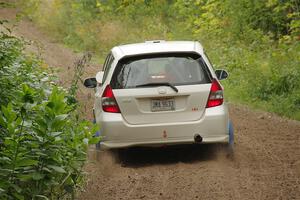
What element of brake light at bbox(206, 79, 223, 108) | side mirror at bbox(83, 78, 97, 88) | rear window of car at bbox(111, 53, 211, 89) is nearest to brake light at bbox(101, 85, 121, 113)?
rear window of car at bbox(111, 53, 211, 89)

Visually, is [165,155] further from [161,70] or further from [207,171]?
[207,171]

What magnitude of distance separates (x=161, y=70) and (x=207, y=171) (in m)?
1.53

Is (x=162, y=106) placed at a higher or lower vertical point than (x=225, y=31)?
higher

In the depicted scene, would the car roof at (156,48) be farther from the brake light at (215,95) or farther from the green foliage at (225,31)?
the green foliage at (225,31)

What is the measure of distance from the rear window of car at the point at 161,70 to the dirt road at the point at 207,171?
42.3 inches

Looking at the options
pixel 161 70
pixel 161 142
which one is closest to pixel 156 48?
pixel 161 70

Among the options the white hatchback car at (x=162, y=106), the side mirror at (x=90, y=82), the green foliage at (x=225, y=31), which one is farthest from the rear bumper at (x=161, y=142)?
the green foliage at (x=225, y=31)

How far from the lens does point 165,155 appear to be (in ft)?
35.4

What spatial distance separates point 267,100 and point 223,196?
8.89 meters

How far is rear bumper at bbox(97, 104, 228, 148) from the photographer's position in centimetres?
975

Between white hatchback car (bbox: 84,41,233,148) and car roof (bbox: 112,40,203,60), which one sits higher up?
car roof (bbox: 112,40,203,60)

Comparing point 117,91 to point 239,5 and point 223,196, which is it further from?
point 239,5

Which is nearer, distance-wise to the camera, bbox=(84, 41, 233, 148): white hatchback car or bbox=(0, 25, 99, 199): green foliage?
bbox=(0, 25, 99, 199): green foliage

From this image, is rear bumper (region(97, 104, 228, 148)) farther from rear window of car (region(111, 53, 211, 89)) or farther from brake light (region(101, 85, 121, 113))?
rear window of car (region(111, 53, 211, 89))
